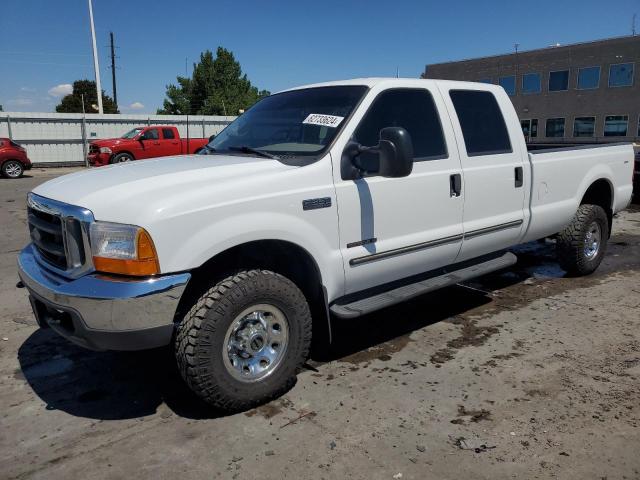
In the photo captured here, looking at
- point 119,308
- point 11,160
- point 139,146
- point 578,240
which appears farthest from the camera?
point 139,146

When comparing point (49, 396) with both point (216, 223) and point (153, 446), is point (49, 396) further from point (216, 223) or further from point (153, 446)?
point (216, 223)

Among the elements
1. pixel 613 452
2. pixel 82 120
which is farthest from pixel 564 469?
pixel 82 120

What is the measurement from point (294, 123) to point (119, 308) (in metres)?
1.87

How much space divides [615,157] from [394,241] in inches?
144

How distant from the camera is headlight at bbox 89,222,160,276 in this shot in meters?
2.64

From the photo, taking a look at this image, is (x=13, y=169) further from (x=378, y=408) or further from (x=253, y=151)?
(x=378, y=408)

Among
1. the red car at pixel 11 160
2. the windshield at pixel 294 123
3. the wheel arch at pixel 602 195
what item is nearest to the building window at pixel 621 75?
the wheel arch at pixel 602 195

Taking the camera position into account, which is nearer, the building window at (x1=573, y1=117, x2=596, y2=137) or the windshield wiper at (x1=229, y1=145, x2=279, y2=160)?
the windshield wiper at (x1=229, y1=145, x2=279, y2=160)

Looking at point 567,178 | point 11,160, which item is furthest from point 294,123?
point 11,160

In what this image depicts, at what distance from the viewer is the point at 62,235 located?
114 inches

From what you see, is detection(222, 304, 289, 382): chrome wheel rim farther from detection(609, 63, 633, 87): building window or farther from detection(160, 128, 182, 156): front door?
detection(609, 63, 633, 87): building window

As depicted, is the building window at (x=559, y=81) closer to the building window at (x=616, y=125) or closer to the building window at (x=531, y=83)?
the building window at (x=531, y=83)

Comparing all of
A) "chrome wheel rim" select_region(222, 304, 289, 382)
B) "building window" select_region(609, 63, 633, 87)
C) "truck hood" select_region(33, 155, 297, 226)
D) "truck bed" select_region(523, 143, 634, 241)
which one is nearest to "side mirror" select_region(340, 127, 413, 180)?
"truck hood" select_region(33, 155, 297, 226)

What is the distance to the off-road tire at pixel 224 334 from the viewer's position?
111 inches
